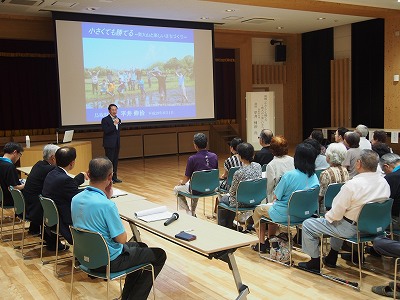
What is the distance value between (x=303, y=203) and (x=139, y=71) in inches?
290

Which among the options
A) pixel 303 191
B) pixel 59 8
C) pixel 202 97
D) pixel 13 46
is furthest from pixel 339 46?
pixel 303 191

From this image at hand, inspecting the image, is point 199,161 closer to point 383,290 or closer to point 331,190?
point 331,190

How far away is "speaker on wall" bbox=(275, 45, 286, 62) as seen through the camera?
14727mm

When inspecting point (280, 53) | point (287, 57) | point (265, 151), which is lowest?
point (265, 151)

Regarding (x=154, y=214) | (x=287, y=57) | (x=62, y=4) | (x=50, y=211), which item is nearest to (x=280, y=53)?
(x=287, y=57)

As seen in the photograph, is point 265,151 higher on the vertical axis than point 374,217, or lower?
higher

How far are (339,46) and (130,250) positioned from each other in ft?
39.4

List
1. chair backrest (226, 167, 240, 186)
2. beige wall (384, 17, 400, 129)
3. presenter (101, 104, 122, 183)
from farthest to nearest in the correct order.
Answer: beige wall (384, 17, 400, 129) < presenter (101, 104, 122, 183) < chair backrest (226, 167, 240, 186)

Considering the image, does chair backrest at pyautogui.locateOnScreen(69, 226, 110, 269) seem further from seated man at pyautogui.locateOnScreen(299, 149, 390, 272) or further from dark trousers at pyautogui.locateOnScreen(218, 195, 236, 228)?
dark trousers at pyautogui.locateOnScreen(218, 195, 236, 228)

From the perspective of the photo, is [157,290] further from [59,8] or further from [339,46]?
[339,46]

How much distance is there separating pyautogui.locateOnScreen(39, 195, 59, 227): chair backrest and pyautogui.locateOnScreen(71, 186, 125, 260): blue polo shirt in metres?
1.06

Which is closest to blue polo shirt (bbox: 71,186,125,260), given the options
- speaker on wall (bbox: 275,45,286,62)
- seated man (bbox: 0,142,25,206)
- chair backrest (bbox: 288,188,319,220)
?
chair backrest (bbox: 288,188,319,220)

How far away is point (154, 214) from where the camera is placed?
3.63m

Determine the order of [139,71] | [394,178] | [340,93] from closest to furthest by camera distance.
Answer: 1. [394,178]
2. [139,71]
3. [340,93]
